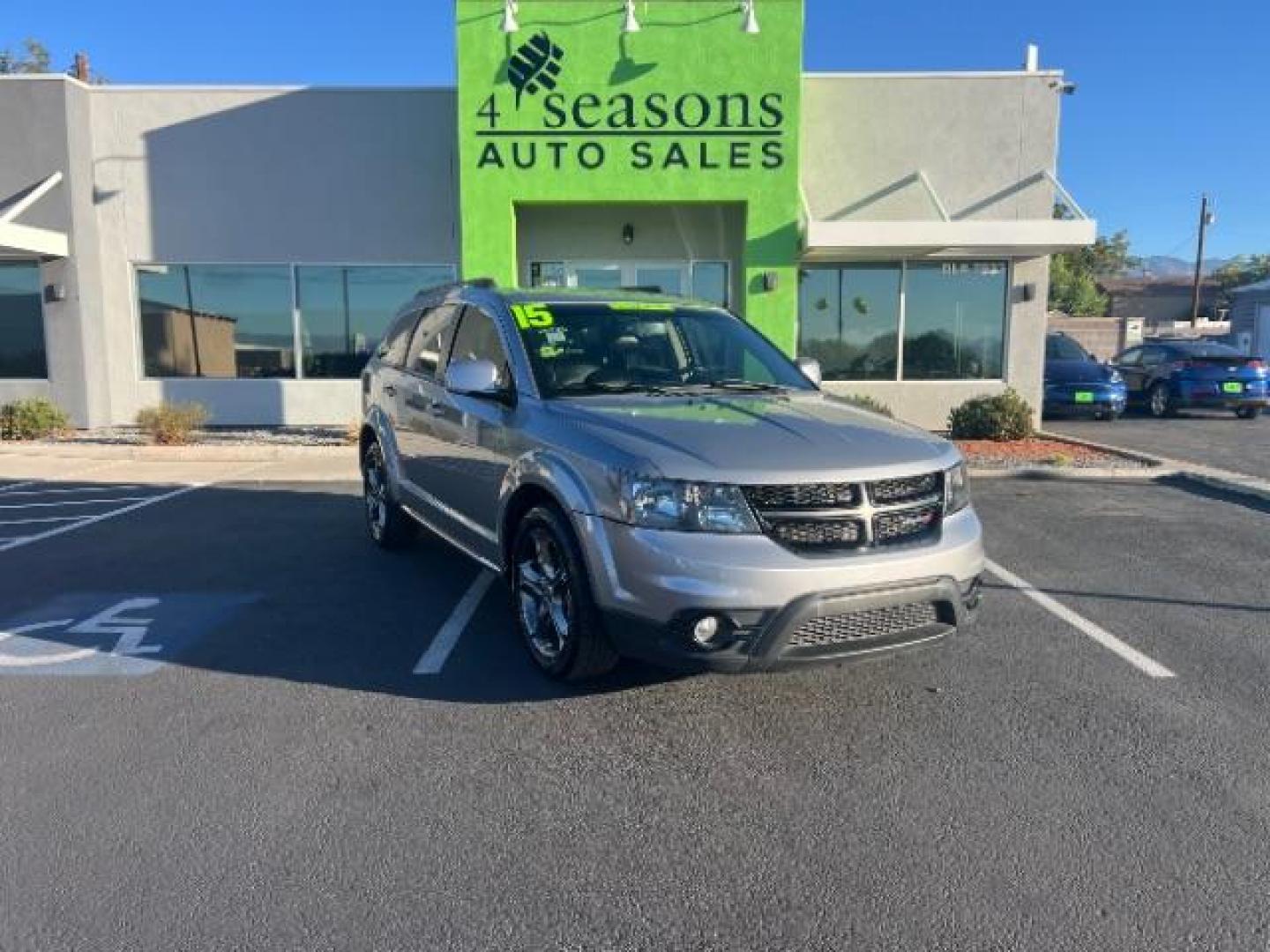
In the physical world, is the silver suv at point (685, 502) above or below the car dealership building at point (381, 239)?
below

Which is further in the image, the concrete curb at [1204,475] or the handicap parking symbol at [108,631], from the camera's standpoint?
the concrete curb at [1204,475]

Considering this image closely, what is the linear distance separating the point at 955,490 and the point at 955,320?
11.2 metres

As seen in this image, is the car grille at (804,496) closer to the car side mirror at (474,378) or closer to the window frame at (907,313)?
the car side mirror at (474,378)

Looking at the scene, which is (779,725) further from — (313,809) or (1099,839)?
(313,809)

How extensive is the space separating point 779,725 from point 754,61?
424 inches

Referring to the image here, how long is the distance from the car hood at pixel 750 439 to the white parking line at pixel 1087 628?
5.23 ft

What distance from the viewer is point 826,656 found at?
12.0 ft

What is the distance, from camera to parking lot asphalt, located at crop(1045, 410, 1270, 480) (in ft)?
39.8

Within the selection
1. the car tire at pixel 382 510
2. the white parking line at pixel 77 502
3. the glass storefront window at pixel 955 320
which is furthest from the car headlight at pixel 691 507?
the glass storefront window at pixel 955 320

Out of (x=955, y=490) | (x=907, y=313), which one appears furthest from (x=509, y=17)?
(x=955, y=490)

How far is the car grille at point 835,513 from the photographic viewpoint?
11.8ft

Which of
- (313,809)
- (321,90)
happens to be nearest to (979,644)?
(313,809)

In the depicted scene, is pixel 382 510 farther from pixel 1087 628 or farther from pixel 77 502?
pixel 1087 628

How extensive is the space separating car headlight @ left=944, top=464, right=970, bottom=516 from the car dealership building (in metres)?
9.23
